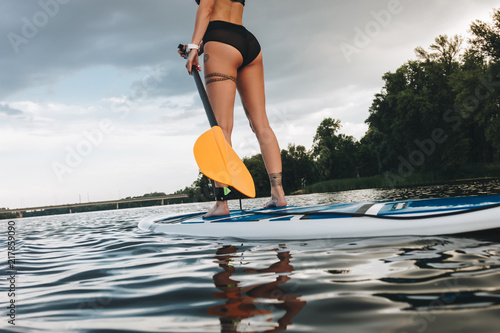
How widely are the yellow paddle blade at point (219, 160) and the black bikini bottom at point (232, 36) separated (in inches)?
32.3

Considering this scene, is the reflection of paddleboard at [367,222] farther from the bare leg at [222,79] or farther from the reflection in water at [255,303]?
the reflection in water at [255,303]

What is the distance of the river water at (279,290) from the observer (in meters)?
1.10

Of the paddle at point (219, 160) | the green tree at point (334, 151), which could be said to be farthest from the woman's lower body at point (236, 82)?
the green tree at point (334, 151)

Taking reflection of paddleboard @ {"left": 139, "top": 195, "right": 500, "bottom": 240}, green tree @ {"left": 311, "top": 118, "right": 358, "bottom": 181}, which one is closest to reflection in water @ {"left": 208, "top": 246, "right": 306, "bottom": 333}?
reflection of paddleboard @ {"left": 139, "top": 195, "right": 500, "bottom": 240}

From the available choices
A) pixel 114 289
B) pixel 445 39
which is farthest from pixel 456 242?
pixel 445 39

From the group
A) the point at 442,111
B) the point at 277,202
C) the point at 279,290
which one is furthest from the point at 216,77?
the point at 442,111

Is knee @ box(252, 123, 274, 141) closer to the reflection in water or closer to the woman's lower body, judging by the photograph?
the woman's lower body

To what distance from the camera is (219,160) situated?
10.9 ft

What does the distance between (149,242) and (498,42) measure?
93.1 ft

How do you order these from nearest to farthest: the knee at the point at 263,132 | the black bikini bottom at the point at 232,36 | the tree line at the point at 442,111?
the black bikini bottom at the point at 232,36
the knee at the point at 263,132
the tree line at the point at 442,111

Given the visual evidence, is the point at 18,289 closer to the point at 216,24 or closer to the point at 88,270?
the point at 88,270

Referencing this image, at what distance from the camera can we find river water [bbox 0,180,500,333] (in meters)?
1.10

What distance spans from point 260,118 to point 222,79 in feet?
1.89

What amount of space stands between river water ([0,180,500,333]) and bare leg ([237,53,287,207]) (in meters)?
1.26
